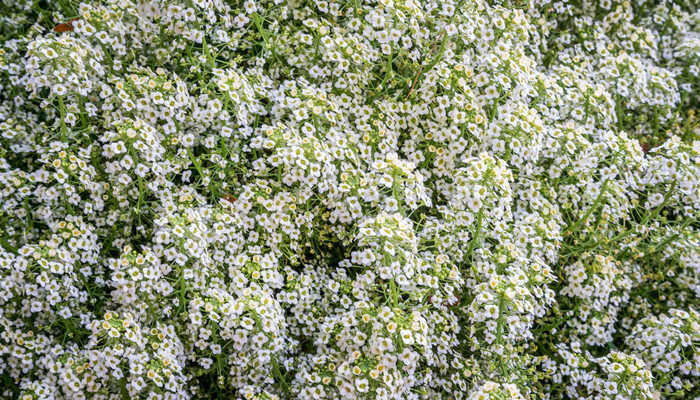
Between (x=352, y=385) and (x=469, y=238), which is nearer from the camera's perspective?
(x=352, y=385)

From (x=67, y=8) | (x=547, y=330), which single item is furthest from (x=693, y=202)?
(x=67, y=8)

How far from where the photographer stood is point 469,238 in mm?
3807

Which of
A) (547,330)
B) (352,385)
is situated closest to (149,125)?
(352,385)

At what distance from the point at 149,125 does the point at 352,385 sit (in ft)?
6.06

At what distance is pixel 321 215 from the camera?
3895mm

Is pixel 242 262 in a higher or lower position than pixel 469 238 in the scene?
lower

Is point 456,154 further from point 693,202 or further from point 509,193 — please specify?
point 693,202

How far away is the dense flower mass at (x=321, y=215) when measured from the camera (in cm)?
334

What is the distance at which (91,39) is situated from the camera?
3838 millimetres

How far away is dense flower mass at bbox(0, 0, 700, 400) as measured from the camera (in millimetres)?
3340

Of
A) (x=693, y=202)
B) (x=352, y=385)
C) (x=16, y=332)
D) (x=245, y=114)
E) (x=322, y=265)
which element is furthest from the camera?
(x=693, y=202)

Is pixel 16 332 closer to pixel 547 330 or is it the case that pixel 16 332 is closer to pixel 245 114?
pixel 245 114

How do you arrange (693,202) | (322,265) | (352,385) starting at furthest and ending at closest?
(693,202) < (322,265) < (352,385)

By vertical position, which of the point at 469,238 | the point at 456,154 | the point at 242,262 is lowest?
the point at 242,262
